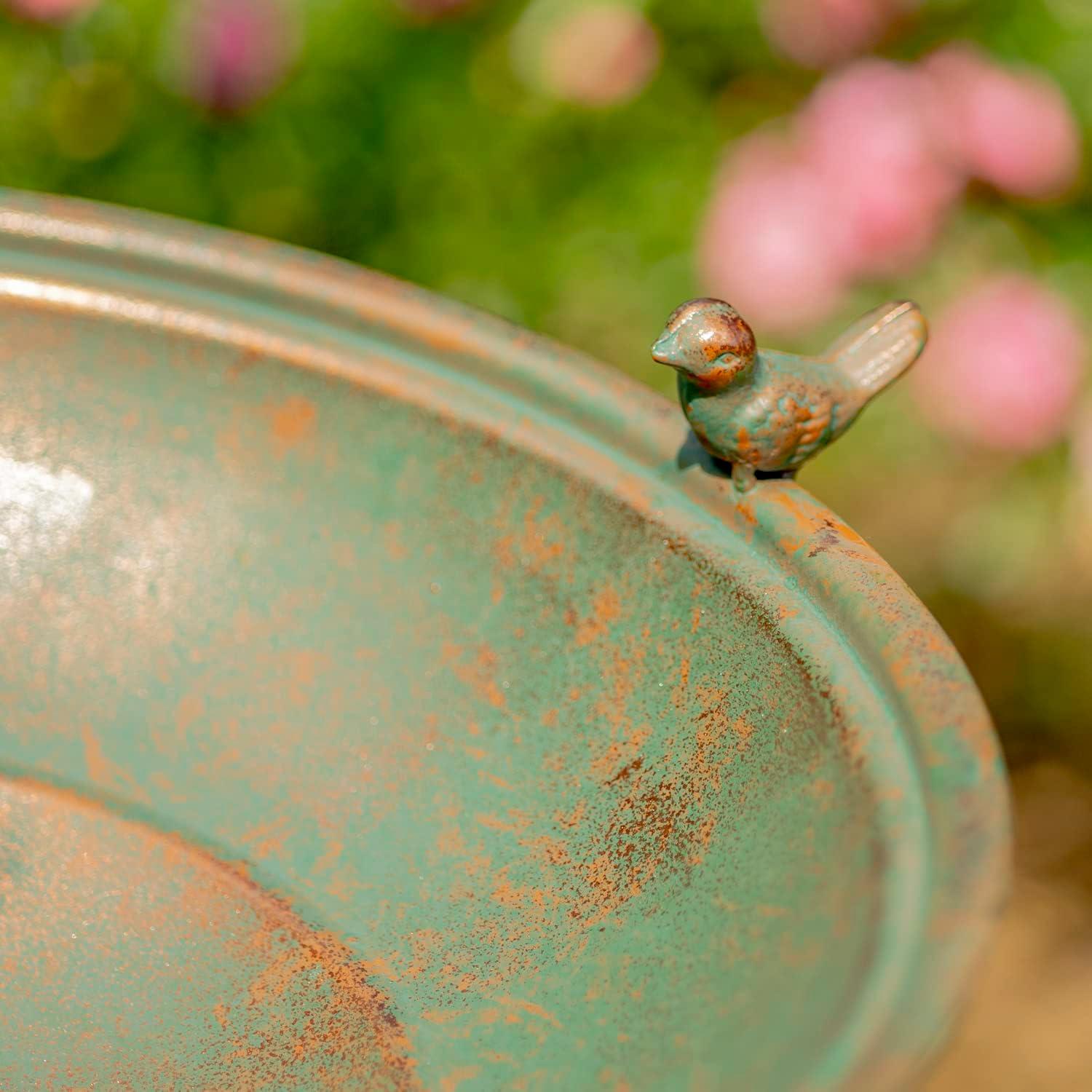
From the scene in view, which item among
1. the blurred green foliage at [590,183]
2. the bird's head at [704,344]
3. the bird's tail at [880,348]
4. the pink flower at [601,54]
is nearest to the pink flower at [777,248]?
the blurred green foliage at [590,183]

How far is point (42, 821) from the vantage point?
922 millimetres

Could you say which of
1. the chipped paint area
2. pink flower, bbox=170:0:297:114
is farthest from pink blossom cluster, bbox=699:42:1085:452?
the chipped paint area

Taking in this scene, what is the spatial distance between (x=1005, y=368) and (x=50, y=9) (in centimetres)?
116

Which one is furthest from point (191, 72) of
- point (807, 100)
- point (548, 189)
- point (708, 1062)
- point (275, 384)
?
point (708, 1062)

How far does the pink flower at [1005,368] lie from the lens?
1.77 m

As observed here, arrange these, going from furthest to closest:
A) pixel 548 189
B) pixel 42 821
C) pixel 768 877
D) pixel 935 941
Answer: pixel 548 189, pixel 42 821, pixel 768 877, pixel 935 941

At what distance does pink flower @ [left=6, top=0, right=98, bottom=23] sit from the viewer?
1811mm

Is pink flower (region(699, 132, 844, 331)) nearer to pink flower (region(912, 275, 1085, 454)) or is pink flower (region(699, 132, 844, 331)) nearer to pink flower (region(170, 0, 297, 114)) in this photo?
pink flower (region(912, 275, 1085, 454))

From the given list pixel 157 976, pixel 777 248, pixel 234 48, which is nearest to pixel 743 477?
pixel 157 976

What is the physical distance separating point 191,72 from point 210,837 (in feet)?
→ 4.10

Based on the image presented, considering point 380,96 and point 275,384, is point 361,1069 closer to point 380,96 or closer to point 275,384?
point 275,384

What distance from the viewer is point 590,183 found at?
1972mm

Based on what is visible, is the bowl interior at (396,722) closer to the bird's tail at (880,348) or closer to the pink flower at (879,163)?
the bird's tail at (880,348)

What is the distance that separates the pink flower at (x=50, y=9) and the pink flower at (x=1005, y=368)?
41.6 inches
